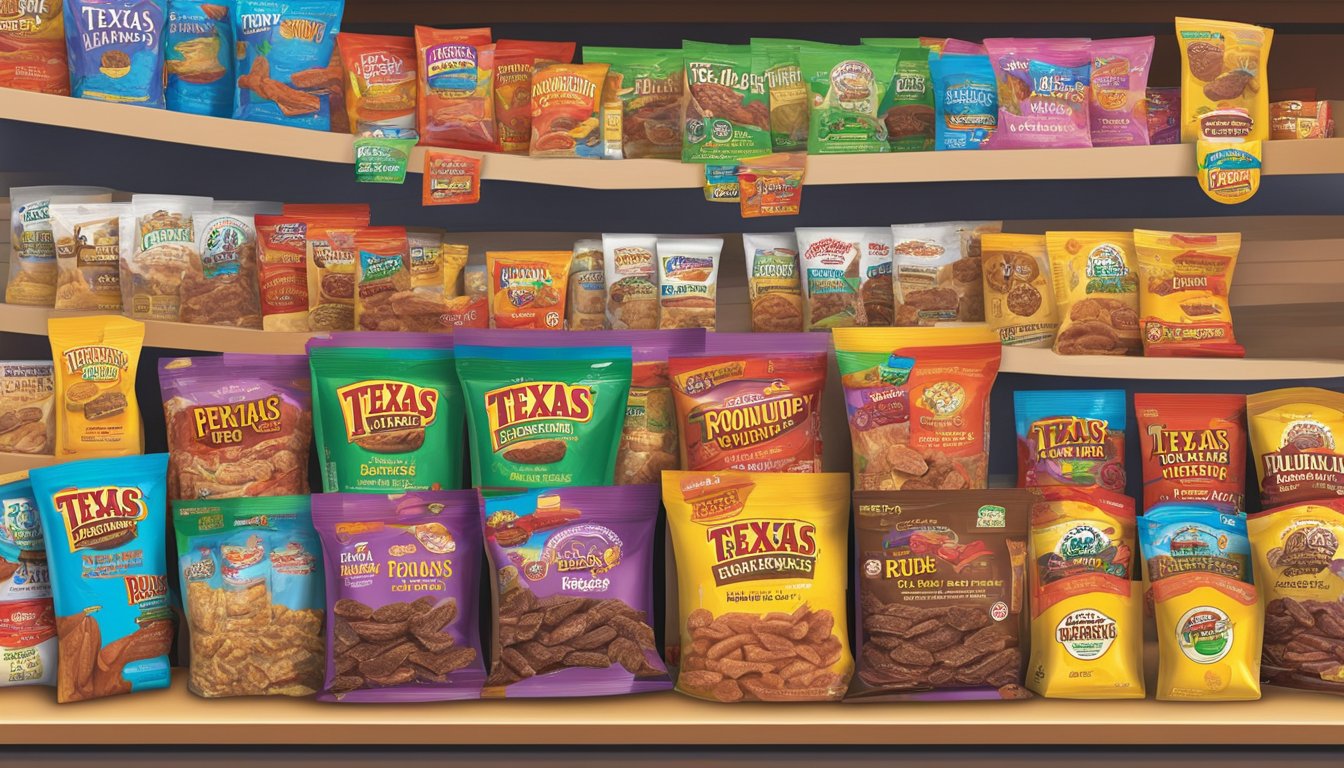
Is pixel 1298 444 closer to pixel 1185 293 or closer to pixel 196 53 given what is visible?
pixel 1185 293

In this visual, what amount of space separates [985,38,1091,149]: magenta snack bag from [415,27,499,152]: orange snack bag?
89cm

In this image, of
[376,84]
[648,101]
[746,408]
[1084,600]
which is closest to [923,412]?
[746,408]

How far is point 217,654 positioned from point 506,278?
0.77m

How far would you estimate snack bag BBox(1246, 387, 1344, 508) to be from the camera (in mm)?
1854

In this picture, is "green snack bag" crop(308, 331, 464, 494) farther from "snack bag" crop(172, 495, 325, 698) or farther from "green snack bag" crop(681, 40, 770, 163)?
"green snack bag" crop(681, 40, 770, 163)

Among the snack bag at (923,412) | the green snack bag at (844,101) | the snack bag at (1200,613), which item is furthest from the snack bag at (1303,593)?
the green snack bag at (844,101)

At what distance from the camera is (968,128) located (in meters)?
1.93

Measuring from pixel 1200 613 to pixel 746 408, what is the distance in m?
0.78

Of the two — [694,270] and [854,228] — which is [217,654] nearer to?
[694,270]

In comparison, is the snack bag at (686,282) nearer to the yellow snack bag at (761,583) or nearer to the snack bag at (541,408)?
the snack bag at (541,408)

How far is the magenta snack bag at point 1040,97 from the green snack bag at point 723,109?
15.8 inches

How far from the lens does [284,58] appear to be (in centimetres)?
194

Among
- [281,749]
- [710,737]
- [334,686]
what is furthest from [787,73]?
[281,749]

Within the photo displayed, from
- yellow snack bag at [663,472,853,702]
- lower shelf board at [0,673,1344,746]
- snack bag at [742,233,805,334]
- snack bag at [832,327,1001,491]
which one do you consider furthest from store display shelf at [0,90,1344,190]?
lower shelf board at [0,673,1344,746]
